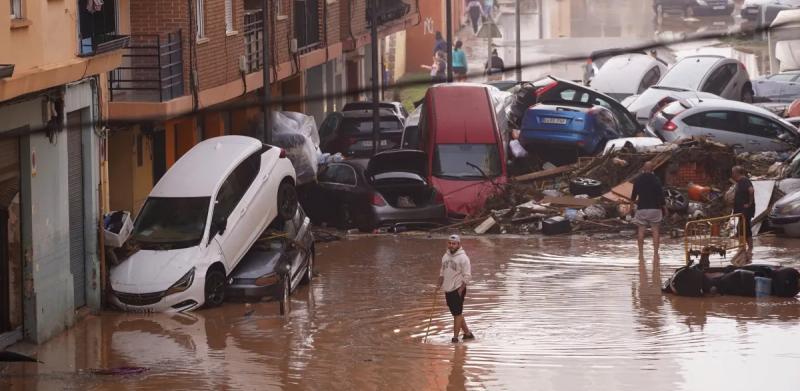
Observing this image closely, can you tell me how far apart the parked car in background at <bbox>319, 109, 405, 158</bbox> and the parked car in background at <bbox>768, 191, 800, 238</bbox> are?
1130 centimetres

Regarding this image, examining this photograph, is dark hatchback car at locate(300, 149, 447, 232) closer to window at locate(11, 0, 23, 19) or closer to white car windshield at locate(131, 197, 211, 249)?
white car windshield at locate(131, 197, 211, 249)

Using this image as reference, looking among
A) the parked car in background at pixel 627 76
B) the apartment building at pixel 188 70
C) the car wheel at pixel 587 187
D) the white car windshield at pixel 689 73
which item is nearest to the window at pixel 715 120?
the car wheel at pixel 587 187

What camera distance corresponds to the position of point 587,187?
2866cm

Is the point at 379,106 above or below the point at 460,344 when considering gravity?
above

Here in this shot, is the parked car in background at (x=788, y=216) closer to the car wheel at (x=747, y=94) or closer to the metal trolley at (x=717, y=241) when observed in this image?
the metal trolley at (x=717, y=241)

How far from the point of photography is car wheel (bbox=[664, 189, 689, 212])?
2734 cm

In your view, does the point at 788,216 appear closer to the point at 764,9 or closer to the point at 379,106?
the point at 379,106

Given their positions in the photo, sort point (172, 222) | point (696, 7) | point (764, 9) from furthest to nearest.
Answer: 1. point (696, 7)
2. point (764, 9)
3. point (172, 222)

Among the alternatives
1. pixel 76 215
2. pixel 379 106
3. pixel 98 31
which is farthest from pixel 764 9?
pixel 76 215

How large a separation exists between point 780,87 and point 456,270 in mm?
24814

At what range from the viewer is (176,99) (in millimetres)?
25469

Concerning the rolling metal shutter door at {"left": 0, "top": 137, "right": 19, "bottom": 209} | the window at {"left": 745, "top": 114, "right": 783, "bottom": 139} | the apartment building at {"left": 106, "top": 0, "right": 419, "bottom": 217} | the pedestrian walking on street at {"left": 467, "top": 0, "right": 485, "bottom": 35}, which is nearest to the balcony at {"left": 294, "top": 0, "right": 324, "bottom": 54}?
the apartment building at {"left": 106, "top": 0, "right": 419, "bottom": 217}

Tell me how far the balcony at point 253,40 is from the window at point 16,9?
1298 cm

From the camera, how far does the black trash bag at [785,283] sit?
20.4 m
